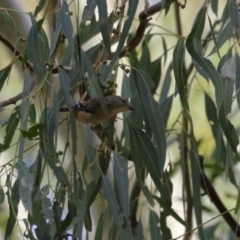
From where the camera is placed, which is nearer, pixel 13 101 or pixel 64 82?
pixel 64 82

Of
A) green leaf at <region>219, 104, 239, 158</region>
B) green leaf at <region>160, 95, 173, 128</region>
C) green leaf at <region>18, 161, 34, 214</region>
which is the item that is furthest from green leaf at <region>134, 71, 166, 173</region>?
green leaf at <region>160, 95, 173, 128</region>

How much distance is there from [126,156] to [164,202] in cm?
16

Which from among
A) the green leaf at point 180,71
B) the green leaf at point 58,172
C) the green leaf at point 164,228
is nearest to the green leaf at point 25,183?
the green leaf at point 58,172

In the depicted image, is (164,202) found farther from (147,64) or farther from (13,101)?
(147,64)

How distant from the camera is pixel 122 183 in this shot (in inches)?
43.4

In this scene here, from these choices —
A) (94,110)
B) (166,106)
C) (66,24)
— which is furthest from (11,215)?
(166,106)

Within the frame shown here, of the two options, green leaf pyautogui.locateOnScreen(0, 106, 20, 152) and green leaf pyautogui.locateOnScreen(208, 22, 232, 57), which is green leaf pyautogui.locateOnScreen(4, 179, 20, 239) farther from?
green leaf pyautogui.locateOnScreen(208, 22, 232, 57)

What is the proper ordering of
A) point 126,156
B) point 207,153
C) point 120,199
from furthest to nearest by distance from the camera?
1. point 207,153
2. point 126,156
3. point 120,199

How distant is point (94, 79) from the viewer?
0.96 metres

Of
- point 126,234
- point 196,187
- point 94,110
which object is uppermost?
point 94,110

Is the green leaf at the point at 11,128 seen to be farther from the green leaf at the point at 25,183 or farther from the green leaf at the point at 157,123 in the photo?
the green leaf at the point at 157,123

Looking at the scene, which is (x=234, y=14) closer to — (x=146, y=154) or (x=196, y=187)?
(x=146, y=154)

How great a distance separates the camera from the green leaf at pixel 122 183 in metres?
1.07

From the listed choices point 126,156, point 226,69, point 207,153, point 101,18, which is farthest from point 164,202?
point 207,153
